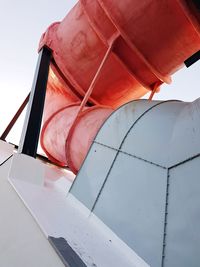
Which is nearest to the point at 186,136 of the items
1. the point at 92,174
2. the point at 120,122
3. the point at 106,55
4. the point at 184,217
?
the point at 184,217

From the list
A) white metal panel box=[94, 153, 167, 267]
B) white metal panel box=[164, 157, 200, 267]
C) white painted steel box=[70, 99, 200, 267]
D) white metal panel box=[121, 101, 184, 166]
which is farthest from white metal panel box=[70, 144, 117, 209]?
white metal panel box=[164, 157, 200, 267]

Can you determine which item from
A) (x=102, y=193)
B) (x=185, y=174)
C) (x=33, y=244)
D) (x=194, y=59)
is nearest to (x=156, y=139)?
(x=185, y=174)

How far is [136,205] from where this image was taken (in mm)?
1954

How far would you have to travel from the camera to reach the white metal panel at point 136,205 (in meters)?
1.71

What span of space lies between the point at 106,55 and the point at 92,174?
2058 millimetres

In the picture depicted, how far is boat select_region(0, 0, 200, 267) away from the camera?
1.59 m

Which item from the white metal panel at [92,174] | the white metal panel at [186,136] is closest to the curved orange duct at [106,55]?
the white metal panel at [92,174]

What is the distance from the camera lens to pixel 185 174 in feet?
5.92

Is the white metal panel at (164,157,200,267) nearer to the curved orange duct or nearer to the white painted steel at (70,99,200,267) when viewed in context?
the white painted steel at (70,99,200,267)

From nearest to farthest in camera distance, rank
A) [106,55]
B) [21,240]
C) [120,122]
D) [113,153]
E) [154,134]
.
→ [21,240] < [154,134] < [113,153] < [120,122] < [106,55]

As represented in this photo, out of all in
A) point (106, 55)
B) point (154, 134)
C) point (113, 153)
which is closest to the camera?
point (154, 134)

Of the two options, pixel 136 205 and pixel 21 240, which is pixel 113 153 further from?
pixel 21 240

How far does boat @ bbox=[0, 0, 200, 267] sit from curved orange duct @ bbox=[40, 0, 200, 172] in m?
0.02

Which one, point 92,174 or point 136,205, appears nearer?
point 136,205
